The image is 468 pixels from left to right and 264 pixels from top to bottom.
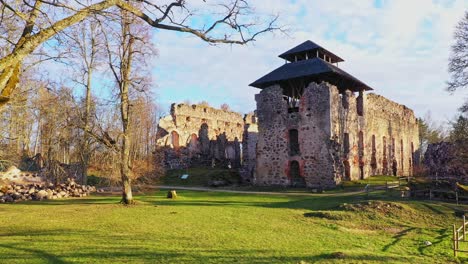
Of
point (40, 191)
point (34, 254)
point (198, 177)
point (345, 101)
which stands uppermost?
point (345, 101)

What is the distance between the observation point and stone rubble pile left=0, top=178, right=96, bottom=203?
21484mm

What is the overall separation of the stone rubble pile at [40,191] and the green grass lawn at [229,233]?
3970 millimetres

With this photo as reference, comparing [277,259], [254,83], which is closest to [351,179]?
[254,83]

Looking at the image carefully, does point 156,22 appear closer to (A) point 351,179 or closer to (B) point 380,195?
(B) point 380,195

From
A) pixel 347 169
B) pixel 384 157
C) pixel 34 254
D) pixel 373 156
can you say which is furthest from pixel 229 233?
pixel 384 157

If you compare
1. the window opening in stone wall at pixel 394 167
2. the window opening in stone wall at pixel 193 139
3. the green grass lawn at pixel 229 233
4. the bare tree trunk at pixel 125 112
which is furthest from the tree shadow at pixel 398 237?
the window opening in stone wall at pixel 193 139

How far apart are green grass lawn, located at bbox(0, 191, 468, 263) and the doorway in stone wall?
365 inches

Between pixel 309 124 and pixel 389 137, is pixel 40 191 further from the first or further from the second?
pixel 389 137

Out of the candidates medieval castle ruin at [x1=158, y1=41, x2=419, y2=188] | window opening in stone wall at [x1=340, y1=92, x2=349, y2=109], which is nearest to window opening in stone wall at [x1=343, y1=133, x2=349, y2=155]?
medieval castle ruin at [x1=158, y1=41, x2=419, y2=188]

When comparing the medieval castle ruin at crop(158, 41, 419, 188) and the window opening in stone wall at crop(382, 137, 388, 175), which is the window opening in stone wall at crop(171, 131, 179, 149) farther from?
the window opening in stone wall at crop(382, 137, 388, 175)

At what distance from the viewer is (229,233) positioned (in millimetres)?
11336

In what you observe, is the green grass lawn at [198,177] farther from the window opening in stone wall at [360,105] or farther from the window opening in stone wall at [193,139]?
the window opening in stone wall at [360,105]

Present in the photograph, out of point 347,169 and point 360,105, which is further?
point 360,105

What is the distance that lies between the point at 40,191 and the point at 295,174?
1601cm
